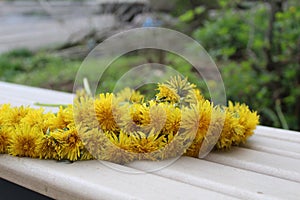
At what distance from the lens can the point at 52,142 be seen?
87cm

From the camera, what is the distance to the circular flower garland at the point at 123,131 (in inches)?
33.7

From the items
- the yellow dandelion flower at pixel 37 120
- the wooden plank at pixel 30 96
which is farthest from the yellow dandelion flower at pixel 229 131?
the wooden plank at pixel 30 96

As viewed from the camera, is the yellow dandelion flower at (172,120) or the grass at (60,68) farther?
the grass at (60,68)

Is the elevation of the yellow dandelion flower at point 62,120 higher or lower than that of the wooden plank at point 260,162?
higher

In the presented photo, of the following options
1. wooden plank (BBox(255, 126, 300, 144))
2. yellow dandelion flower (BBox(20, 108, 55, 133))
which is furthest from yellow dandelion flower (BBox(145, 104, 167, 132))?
wooden plank (BBox(255, 126, 300, 144))

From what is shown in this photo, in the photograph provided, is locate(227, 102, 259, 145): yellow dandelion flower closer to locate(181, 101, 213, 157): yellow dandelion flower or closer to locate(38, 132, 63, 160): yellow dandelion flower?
locate(181, 101, 213, 157): yellow dandelion flower

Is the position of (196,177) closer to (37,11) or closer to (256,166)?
(256,166)

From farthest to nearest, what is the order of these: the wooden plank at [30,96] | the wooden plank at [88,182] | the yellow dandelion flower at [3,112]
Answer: the wooden plank at [30,96], the yellow dandelion flower at [3,112], the wooden plank at [88,182]

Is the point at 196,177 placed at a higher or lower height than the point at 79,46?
lower

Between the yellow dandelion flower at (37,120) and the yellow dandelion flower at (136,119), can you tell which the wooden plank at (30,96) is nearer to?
the yellow dandelion flower at (37,120)

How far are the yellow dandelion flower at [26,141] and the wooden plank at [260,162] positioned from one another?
1.08 ft

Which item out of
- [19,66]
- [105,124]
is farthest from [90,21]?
[105,124]

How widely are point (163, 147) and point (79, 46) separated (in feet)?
14.8

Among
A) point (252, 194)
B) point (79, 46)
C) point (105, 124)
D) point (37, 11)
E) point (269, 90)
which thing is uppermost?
point (37, 11)
